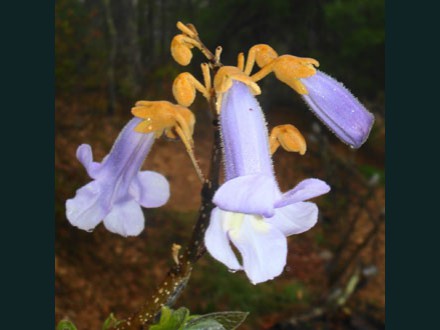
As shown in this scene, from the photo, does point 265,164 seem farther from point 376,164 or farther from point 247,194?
point 376,164

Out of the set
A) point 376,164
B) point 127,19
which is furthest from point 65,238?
point 376,164

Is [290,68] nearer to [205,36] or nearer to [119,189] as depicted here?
[119,189]

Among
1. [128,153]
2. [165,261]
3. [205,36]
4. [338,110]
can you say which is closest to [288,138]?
[338,110]

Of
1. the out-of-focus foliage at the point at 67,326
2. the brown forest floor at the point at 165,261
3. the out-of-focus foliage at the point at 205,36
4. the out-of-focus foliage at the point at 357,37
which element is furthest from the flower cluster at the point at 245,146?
the out-of-focus foliage at the point at 357,37

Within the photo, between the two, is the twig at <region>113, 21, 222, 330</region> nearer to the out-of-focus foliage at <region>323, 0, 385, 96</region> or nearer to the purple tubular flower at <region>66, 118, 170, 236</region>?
the purple tubular flower at <region>66, 118, 170, 236</region>

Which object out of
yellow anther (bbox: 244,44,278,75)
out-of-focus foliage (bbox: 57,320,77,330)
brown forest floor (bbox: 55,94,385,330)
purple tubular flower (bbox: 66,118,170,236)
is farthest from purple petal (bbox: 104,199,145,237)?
brown forest floor (bbox: 55,94,385,330)
